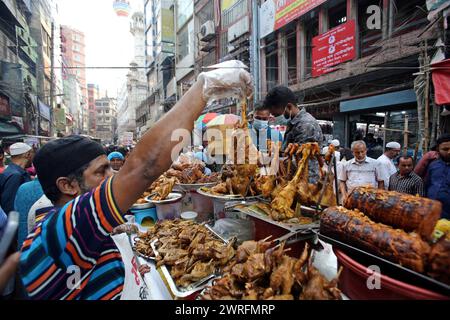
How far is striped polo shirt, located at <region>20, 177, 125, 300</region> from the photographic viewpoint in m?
1.08

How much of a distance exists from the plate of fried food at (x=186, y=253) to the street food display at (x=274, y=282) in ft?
0.88

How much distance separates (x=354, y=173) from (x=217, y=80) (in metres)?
4.69

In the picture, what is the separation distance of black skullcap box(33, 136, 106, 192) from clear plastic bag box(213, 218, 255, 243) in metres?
1.41

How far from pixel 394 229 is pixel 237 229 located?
1.33m

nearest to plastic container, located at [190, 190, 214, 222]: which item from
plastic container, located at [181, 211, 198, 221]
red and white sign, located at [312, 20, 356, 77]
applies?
plastic container, located at [181, 211, 198, 221]

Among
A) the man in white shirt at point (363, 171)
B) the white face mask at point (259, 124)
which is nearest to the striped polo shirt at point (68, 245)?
the white face mask at point (259, 124)

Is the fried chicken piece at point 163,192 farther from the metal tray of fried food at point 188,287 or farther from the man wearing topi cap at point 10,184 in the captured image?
the man wearing topi cap at point 10,184

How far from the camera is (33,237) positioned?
1.19 m

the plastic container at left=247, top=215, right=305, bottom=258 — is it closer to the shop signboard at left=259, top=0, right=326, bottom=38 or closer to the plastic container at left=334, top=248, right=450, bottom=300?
the plastic container at left=334, top=248, right=450, bottom=300

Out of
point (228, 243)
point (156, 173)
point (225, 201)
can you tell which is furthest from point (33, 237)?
point (225, 201)

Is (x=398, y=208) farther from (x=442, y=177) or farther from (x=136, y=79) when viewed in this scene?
(x=136, y=79)

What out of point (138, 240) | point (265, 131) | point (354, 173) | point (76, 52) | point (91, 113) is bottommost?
point (138, 240)

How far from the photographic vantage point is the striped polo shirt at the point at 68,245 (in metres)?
1.08
